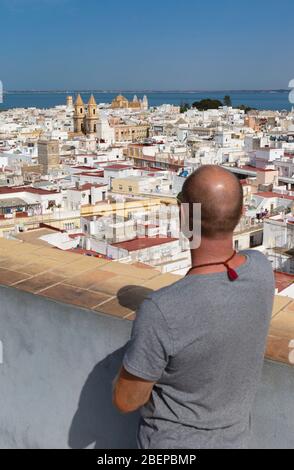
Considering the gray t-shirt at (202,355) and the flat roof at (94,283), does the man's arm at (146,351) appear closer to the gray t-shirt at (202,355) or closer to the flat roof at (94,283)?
the gray t-shirt at (202,355)

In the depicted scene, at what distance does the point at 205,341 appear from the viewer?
4.16 ft

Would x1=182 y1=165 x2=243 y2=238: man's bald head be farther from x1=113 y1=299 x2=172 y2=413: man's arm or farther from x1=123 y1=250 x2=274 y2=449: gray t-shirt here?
x1=113 y1=299 x2=172 y2=413: man's arm

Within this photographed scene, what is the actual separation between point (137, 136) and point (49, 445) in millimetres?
65320

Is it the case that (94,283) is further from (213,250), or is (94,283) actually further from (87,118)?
(87,118)

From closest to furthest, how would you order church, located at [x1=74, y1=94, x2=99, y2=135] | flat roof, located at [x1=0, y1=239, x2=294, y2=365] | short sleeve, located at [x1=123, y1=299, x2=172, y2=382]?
1. short sleeve, located at [x1=123, y1=299, x2=172, y2=382]
2. flat roof, located at [x1=0, y1=239, x2=294, y2=365]
3. church, located at [x1=74, y1=94, x2=99, y2=135]

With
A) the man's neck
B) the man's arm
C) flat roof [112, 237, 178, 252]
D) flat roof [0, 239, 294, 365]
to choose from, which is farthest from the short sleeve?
flat roof [112, 237, 178, 252]

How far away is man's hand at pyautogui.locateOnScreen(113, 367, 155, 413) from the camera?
1301mm

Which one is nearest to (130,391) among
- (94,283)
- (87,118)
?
(94,283)

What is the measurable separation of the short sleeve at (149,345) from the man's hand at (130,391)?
3cm

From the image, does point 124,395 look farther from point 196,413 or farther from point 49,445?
point 49,445

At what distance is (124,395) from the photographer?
52.7 inches

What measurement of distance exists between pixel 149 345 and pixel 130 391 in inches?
5.8
